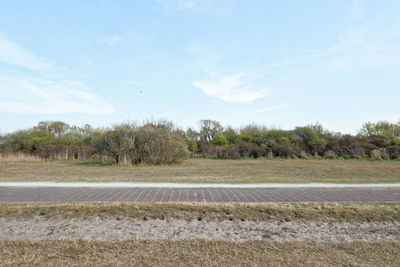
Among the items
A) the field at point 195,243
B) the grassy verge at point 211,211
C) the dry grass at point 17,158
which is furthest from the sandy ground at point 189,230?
the dry grass at point 17,158

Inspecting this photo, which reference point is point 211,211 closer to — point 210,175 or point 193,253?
point 193,253

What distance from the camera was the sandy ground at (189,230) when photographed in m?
5.07

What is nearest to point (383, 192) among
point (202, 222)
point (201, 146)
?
point (202, 222)

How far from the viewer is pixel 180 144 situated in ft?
72.0

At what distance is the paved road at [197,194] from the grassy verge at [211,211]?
0.83 meters

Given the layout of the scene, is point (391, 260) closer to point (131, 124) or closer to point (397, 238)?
point (397, 238)

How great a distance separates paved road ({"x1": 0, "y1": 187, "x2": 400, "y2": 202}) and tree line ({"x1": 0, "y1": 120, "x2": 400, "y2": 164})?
38.3 ft

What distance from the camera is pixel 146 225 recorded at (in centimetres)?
561

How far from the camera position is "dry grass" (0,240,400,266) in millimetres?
4020

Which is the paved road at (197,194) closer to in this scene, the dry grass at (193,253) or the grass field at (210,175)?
the grass field at (210,175)

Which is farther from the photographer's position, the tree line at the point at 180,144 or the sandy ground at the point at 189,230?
the tree line at the point at 180,144

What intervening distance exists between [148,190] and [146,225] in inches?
132

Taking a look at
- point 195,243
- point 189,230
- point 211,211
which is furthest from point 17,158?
point 195,243

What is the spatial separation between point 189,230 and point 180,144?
54.6ft
